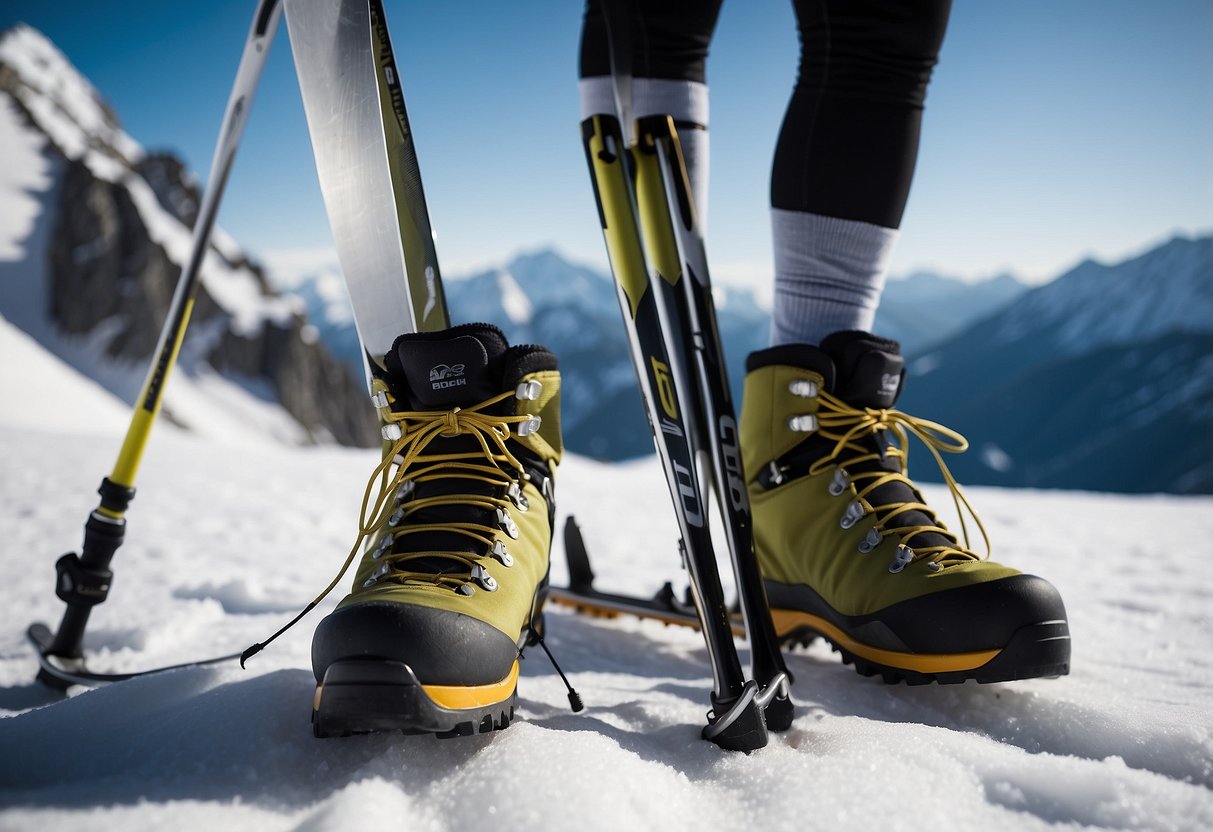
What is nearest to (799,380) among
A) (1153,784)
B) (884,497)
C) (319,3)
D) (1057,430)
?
(884,497)

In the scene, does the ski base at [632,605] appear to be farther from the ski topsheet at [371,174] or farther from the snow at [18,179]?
the snow at [18,179]

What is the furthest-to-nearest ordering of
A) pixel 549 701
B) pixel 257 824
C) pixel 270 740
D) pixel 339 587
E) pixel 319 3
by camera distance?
1. pixel 339 587
2. pixel 319 3
3. pixel 549 701
4. pixel 270 740
5. pixel 257 824

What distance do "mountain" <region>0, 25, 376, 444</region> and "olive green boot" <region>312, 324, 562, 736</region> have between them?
3766 centimetres

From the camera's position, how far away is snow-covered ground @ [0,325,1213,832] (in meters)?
0.55

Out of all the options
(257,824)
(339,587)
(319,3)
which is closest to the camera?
(257,824)

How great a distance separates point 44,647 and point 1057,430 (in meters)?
77.0

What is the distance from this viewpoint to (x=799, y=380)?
1.04 metres

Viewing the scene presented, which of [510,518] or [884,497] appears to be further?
[884,497]

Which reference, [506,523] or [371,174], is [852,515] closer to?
[506,523]

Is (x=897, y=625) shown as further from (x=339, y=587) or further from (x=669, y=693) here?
(x=339, y=587)

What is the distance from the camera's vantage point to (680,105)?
1.18 meters

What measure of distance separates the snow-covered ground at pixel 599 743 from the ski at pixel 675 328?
167 millimetres

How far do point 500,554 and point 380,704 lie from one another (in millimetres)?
247

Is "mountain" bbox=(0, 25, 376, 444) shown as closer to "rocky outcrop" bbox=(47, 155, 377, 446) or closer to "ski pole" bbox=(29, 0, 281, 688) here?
"rocky outcrop" bbox=(47, 155, 377, 446)
